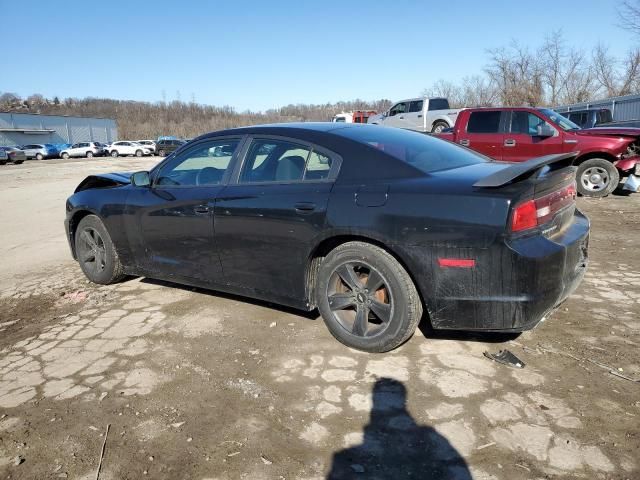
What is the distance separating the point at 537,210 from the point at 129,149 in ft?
167

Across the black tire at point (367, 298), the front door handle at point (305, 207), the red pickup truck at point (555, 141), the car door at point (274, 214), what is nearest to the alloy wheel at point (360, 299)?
the black tire at point (367, 298)

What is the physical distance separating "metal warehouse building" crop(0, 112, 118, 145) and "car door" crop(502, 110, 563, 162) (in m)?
63.4

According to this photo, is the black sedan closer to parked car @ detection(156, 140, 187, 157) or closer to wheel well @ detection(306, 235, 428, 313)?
wheel well @ detection(306, 235, 428, 313)

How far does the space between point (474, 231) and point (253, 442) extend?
160 centimetres

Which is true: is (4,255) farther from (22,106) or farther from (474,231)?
(22,106)

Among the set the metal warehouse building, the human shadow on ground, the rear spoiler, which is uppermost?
the metal warehouse building

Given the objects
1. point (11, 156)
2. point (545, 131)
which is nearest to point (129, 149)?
point (11, 156)

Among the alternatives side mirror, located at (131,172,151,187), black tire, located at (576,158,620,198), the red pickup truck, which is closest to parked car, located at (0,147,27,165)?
the red pickup truck

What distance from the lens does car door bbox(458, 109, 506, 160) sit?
32.6 ft

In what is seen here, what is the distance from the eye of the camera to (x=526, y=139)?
31.4 ft

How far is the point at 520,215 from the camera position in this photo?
2.68m

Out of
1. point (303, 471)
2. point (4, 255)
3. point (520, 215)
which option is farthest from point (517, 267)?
point (4, 255)

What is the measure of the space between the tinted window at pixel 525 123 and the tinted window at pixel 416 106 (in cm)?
934

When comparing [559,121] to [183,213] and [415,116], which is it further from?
[415,116]
